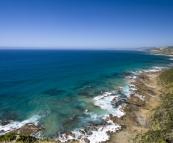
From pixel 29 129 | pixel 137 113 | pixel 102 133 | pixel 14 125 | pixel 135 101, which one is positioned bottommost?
pixel 102 133

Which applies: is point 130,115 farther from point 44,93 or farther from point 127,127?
point 44,93

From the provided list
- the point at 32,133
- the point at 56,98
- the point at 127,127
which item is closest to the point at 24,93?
the point at 56,98

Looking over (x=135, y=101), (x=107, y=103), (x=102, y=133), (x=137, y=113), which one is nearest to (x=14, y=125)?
(x=102, y=133)

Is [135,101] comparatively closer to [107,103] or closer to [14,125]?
[107,103]

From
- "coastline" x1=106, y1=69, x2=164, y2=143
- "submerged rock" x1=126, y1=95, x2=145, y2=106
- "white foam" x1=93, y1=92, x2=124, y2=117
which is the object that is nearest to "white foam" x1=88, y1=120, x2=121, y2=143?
"coastline" x1=106, y1=69, x2=164, y2=143

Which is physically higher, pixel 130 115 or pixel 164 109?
pixel 164 109

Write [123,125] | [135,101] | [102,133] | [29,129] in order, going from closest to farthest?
1. [102,133]
2. [29,129]
3. [123,125]
4. [135,101]

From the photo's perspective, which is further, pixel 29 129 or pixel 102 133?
pixel 29 129

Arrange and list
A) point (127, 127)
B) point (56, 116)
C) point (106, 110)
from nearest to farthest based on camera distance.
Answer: point (127, 127), point (56, 116), point (106, 110)

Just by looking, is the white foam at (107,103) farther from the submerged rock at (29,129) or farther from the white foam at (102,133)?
the submerged rock at (29,129)

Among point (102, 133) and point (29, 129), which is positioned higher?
point (29, 129)

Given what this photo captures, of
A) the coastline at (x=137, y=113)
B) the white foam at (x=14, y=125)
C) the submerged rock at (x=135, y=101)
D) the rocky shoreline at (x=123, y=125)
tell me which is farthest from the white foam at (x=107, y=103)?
the white foam at (x=14, y=125)
